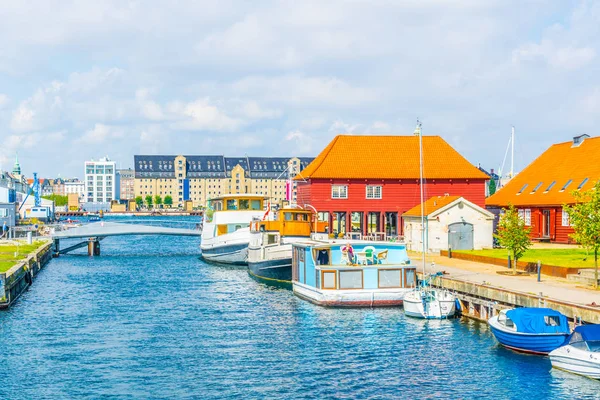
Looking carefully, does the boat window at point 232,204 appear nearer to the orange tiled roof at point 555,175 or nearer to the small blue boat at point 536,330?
the orange tiled roof at point 555,175

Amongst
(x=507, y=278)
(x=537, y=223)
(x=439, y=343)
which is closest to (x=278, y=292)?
(x=507, y=278)

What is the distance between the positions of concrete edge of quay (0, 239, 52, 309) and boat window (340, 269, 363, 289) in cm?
1788

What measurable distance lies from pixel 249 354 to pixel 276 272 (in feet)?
72.7

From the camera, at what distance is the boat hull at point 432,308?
37.7 metres

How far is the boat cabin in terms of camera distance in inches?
1629

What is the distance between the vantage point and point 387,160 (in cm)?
7762

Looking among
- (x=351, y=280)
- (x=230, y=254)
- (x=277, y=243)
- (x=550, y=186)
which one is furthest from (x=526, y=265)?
(x=230, y=254)

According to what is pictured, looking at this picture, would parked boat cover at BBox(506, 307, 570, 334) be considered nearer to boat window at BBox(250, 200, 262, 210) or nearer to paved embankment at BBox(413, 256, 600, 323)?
paved embankment at BBox(413, 256, 600, 323)

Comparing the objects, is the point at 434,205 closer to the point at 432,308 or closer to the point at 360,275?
the point at 360,275

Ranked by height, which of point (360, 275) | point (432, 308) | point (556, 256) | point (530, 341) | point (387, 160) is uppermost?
point (387, 160)

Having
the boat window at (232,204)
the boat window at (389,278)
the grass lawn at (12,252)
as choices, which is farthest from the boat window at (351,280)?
the boat window at (232,204)

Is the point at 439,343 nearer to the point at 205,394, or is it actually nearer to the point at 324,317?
the point at 324,317

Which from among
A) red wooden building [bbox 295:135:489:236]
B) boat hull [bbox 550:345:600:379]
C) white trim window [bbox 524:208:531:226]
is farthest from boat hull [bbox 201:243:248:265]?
boat hull [bbox 550:345:600:379]

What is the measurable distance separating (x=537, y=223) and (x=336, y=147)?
2092 cm
